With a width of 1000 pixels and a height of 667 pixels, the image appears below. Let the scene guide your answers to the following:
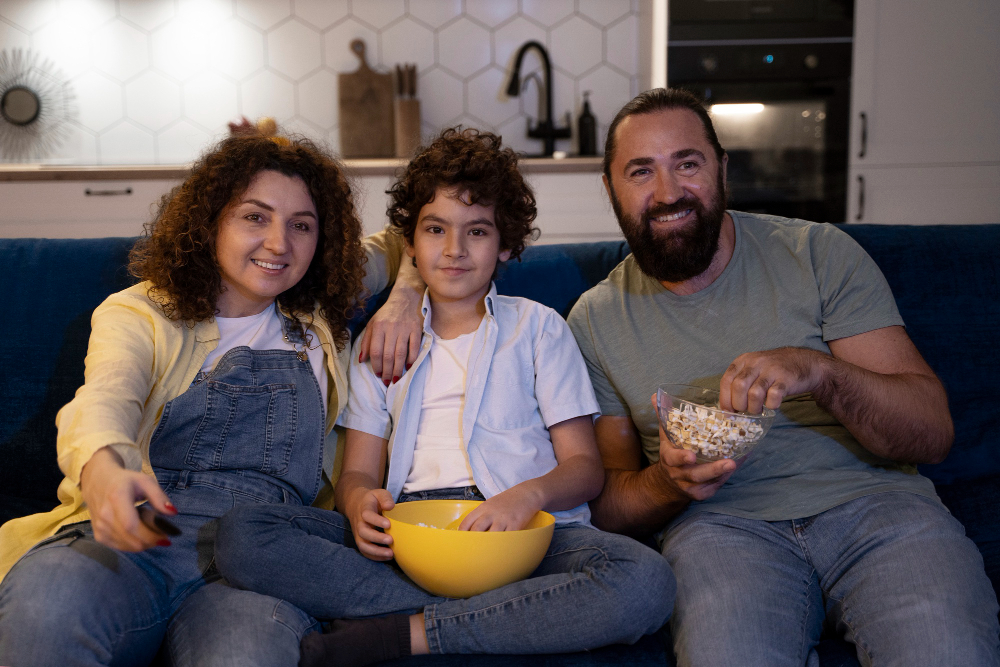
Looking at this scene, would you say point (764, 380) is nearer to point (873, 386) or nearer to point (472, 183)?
point (873, 386)

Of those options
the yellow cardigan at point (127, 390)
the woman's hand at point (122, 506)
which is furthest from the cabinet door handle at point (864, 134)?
the woman's hand at point (122, 506)

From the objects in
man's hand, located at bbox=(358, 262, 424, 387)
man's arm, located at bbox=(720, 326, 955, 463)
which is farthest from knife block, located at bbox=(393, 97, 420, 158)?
man's arm, located at bbox=(720, 326, 955, 463)

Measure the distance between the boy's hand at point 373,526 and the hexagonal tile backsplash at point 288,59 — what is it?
2.55 metres

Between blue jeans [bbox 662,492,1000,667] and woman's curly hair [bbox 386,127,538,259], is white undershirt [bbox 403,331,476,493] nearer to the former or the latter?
woman's curly hair [bbox 386,127,538,259]

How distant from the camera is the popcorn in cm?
113

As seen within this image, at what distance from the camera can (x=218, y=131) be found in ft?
11.4

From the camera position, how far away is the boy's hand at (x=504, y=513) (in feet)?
3.79

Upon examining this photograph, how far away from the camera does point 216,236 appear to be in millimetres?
1396

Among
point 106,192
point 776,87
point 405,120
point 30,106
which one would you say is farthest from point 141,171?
point 776,87

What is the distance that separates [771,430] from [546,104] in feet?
7.77

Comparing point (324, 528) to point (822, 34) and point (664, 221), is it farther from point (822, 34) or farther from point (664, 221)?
point (822, 34)

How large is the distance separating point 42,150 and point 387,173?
1615 mm

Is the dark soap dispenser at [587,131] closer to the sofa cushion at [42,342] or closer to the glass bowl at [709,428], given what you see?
the sofa cushion at [42,342]

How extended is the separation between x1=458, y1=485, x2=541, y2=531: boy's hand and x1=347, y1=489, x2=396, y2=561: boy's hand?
114 mm
